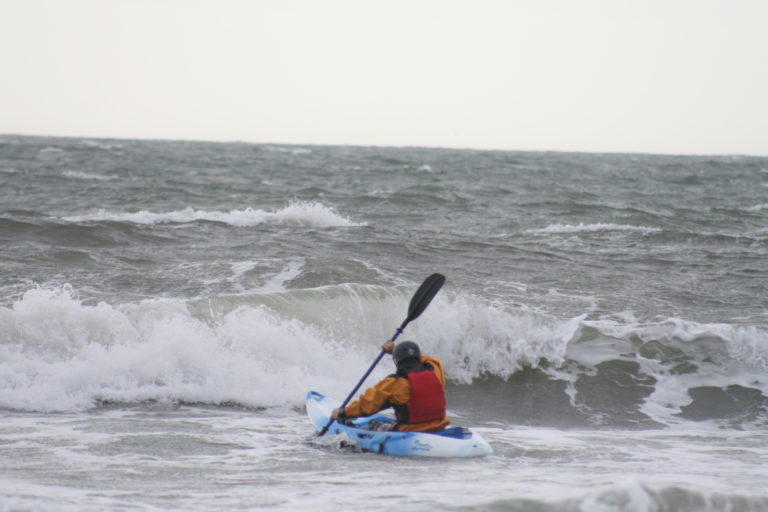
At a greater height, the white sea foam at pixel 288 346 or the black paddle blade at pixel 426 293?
the black paddle blade at pixel 426 293

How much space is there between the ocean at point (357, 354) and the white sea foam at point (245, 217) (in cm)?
7

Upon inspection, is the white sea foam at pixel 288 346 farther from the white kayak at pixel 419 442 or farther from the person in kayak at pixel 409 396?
the person in kayak at pixel 409 396

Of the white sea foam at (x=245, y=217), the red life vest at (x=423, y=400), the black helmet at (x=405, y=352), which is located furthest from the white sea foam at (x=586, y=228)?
the black helmet at (x=405, y=352)

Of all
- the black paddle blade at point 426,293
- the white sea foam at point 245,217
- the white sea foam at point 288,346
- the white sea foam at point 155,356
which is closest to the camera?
the black paddle blade at point 426,293

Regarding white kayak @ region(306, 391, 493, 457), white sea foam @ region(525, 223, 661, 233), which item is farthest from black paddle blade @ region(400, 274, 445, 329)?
white sea foam @ region(525, 223, 661, 233)

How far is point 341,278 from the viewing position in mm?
12672

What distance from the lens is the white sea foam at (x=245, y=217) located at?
17.5 metres

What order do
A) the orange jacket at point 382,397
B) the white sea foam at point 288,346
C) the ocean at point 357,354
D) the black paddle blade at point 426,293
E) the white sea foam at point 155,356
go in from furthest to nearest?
the white sea foam at point 288,346 → the white sea foam at point 155,356 → the black paddle blade at point 426,293 → the orange jacket at point 382,397 → the ocean at point 357,354

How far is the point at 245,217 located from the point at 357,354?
29.2 ft

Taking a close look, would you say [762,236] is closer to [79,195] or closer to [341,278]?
[341,278]

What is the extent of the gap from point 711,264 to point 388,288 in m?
6.96

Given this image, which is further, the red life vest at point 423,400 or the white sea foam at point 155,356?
the white sea foam at point 155,356

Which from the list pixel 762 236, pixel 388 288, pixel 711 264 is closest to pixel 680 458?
pixel 388 288

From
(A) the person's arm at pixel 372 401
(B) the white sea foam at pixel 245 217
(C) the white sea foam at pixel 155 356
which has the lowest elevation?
(C) the white sea foam at pixel 155 356
